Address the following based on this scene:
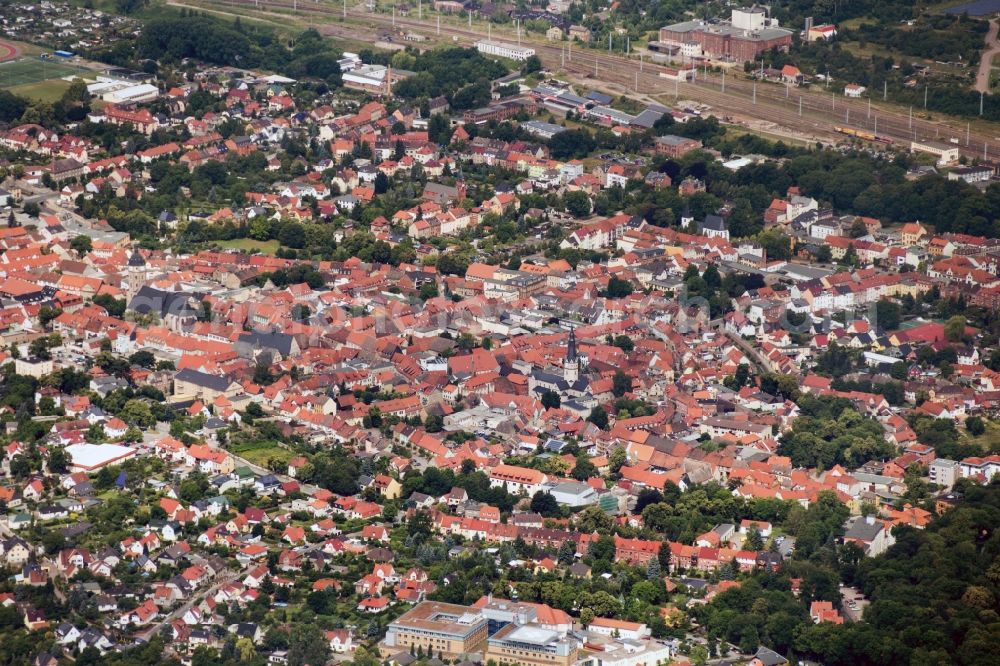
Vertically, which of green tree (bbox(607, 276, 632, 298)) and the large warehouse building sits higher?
the large warehouse building

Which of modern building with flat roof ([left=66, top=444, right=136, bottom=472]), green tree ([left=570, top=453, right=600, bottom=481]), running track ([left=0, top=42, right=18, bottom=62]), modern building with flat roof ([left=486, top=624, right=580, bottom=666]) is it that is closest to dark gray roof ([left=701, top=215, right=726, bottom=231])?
green tree ([left=570, top=453, right=600, bottom=481])

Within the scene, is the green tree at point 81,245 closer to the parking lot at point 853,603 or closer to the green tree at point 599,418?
the green tree at point 599,418

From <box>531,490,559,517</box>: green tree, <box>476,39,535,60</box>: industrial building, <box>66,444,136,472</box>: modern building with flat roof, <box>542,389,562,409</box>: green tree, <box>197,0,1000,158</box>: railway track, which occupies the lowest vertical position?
<box>66,444,136,472</box>: modern building with flat roof

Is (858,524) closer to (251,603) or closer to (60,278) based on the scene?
(251,603)

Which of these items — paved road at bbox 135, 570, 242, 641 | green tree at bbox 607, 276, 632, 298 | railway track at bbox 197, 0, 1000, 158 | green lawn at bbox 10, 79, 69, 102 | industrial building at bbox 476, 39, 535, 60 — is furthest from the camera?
industrial building at bbox 476, 39, 535, 60

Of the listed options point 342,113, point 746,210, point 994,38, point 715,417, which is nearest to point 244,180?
point 342,113

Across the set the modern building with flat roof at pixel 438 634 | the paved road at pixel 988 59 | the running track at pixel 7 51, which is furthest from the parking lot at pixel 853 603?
the running track at pixel 7 51

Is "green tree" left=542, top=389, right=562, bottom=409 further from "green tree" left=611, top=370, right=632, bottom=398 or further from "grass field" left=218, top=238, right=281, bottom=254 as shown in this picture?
"grass field" left=218, top=238, right=281, bottom=254
